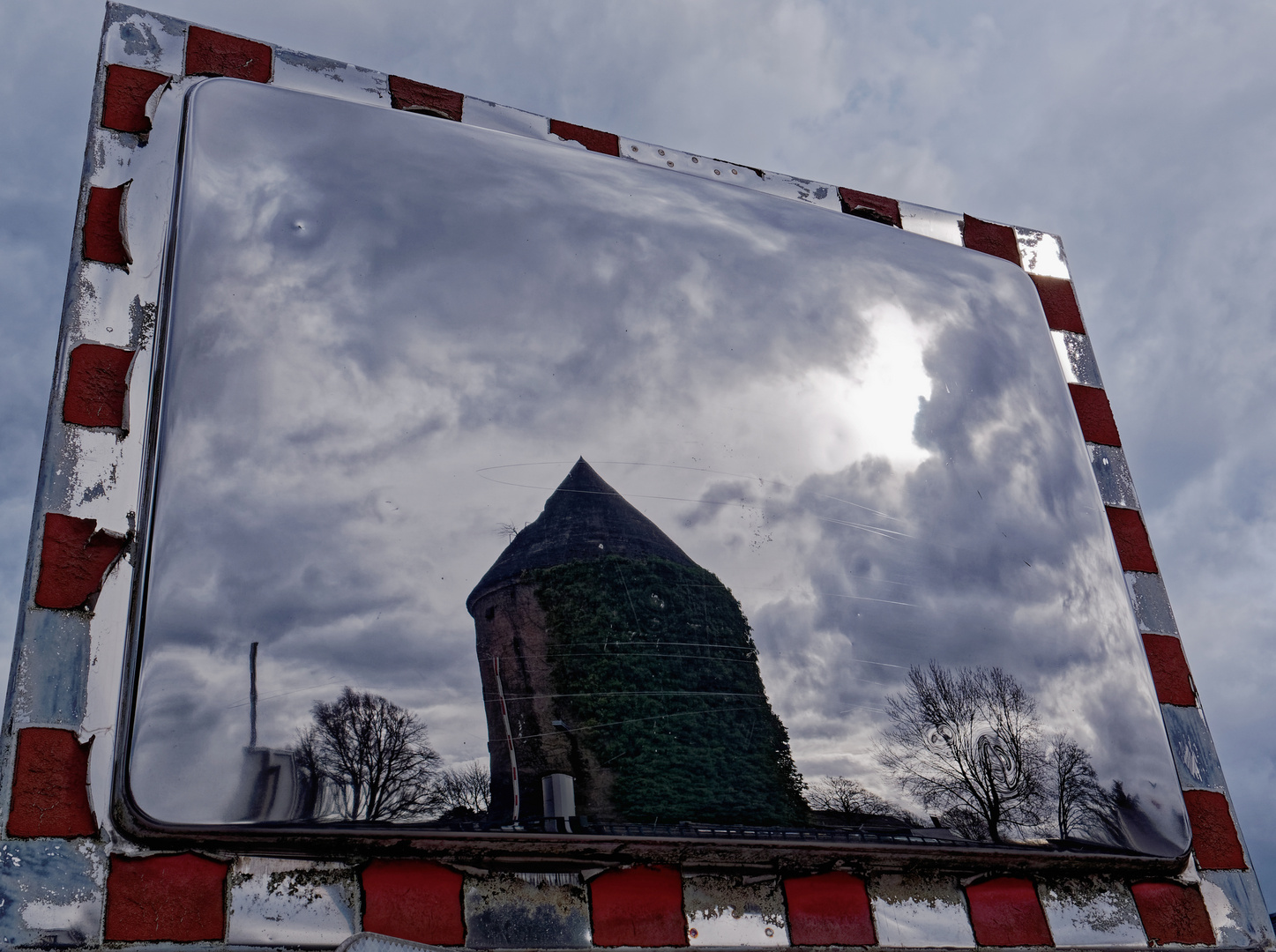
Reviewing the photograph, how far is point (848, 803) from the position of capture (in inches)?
58.9

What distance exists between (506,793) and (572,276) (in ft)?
2.85

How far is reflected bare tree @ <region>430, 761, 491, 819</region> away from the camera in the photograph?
4.24 ft

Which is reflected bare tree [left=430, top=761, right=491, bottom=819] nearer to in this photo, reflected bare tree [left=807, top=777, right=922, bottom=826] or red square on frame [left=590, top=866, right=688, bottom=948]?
red square on frame [left=590, top=866, right=688, bottom=948]

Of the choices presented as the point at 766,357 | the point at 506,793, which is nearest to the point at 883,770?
the point at 506,793

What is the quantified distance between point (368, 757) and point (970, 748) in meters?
0.91

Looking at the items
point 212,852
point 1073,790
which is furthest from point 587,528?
point 1073,790

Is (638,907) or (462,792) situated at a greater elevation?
(462,792)

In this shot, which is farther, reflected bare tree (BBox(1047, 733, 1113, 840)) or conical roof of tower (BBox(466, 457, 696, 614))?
reflected bare tree (BBox(1047, 733, 1113, 840))

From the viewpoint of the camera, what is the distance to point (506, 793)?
132cm

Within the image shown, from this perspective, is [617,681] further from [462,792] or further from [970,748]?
[970,748]

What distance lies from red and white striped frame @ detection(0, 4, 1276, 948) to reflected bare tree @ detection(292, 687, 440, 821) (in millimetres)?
94

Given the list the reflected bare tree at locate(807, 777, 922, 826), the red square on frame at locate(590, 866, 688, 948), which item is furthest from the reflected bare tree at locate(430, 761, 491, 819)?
the reflected bare tree at locate(807, 777, 922, 826)

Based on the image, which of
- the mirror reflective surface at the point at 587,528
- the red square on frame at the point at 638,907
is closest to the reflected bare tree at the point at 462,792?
the mirror reflective surface at the point at 587,528

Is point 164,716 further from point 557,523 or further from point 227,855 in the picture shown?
point 557,523
